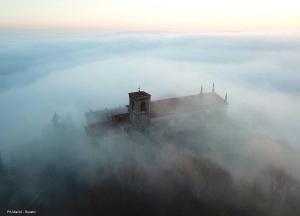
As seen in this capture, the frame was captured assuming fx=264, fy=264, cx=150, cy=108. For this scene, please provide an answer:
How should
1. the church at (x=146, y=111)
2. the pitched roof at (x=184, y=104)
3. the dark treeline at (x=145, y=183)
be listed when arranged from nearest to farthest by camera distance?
1. the dark treeline at (x=145, y=183)
2. the church at (x=146, y=111)
3. the pitched roof at (x=184, y=104)

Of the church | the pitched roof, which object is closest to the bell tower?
the church

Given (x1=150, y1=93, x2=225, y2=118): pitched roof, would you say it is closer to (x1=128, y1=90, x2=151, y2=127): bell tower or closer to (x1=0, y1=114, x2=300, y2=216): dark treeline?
(x1=128, y1=90, x2=151, y2=127): bell tower

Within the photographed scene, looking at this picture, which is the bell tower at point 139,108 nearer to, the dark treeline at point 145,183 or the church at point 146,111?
the church at point 146,111

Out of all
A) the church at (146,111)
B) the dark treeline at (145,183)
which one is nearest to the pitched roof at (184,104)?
the church at (146,111)

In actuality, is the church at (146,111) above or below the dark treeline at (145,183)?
above

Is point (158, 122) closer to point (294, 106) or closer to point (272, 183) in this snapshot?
point (272, 183)

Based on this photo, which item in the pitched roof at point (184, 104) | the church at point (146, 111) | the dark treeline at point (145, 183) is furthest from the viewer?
the pitched roof at point (184, 104)

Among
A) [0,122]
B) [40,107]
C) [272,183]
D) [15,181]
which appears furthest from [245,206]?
[40,107]

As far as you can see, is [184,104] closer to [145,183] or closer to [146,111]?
[146,111]
